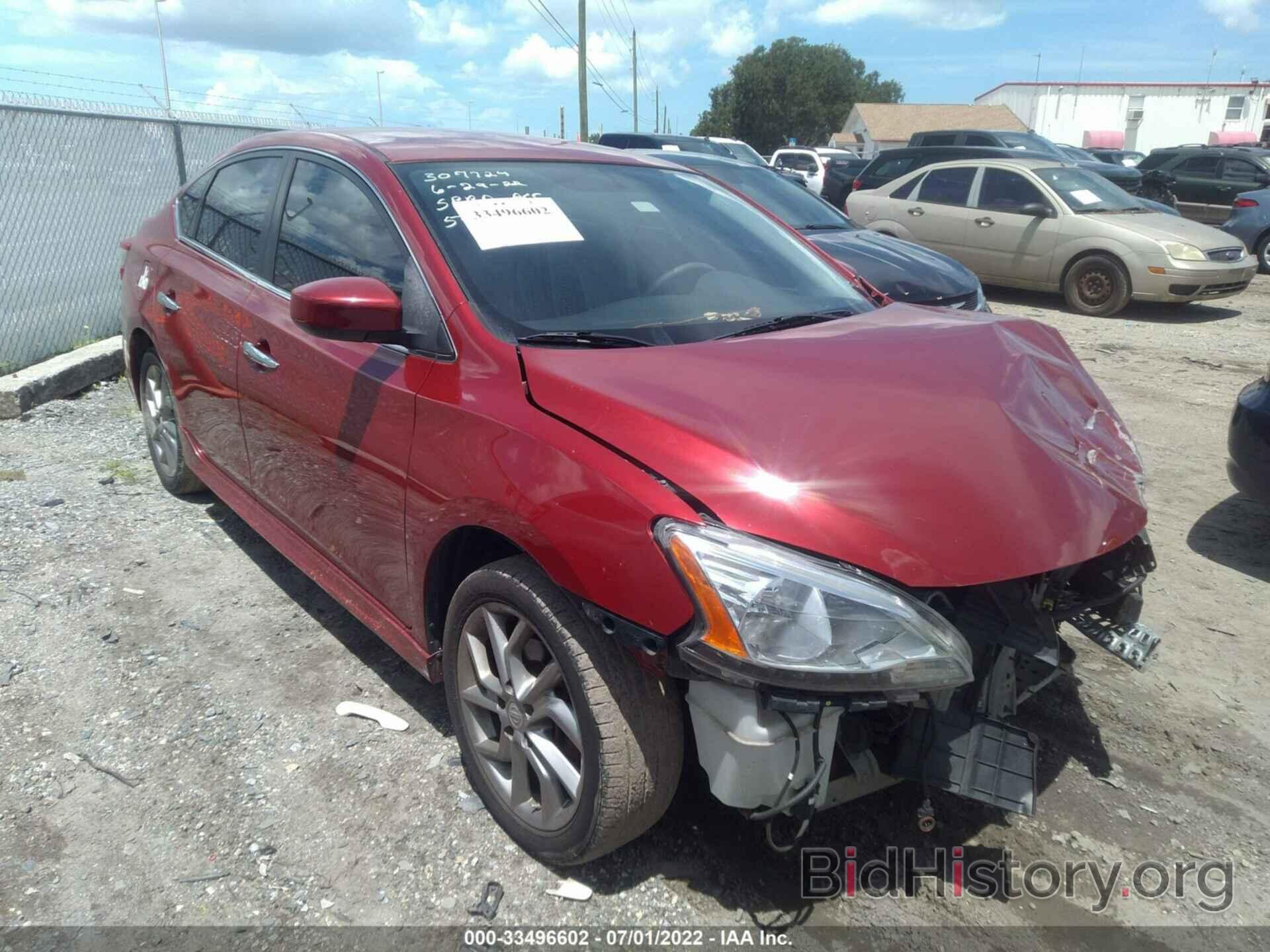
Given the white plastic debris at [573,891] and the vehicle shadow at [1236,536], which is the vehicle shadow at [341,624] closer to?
the white plastic debris at [573,891]

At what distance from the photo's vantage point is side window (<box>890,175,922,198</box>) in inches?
474

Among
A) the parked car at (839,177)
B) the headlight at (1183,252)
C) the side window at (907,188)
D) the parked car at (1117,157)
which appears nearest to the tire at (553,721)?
the headlight at (1183,252)

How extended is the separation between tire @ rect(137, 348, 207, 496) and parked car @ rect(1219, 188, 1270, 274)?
14.0 metres

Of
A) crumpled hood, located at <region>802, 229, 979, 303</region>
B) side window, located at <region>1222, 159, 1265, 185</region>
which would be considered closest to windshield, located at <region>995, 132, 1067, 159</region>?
side window, located at <region>1222, 159, 1265, 185</region>

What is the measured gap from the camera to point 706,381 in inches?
93.3

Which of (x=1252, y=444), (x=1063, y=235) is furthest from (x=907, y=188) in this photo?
(x=1252, y=444)

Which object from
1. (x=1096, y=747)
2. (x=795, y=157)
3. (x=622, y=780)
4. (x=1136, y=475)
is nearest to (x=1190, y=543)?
(x=1096, y=747)

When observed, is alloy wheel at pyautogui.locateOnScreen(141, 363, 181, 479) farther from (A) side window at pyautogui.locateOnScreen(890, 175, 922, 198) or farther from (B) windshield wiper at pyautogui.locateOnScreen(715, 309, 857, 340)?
(A) side window at pyautogui.locateOnScreen(890, 175, 922, 198)

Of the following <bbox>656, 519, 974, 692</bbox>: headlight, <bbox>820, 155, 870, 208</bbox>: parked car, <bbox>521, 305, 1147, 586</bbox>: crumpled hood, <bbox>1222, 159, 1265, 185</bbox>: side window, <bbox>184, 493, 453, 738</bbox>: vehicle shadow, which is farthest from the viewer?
<bbox>1222, 159, 1265, 185</bbox>: side window

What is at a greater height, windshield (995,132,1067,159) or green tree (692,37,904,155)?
green tree (692,37,904,155)

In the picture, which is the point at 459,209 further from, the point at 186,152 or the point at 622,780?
the point at 186,152

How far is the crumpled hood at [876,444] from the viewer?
6.68 feet

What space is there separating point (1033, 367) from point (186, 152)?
29.7ft

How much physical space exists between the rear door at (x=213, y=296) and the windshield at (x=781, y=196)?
13.8ft
